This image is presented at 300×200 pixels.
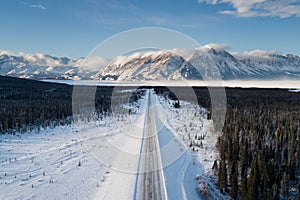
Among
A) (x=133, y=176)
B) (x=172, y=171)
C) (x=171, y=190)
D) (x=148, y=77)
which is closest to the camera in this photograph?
(x=171, y=190)

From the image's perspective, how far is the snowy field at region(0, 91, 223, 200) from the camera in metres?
8.59

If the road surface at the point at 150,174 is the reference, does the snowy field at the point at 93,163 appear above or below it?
below

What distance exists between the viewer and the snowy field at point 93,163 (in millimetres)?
8594

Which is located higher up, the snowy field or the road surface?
the road surface

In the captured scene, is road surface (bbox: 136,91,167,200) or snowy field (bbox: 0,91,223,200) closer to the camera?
road surface (bbox: 136,91,167,200)

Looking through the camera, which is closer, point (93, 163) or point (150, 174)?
point (150, 174)

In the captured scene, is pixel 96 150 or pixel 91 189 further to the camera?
pixel 96 150

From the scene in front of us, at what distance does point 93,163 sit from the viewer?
11.3 meters

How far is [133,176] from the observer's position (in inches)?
375

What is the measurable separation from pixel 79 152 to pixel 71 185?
395 centimetres

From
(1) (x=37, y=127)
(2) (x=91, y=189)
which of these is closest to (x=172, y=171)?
(2) (x=91, y=189)

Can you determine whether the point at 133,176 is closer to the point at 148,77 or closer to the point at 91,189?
the point at 91,189

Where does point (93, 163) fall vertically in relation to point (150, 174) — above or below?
below

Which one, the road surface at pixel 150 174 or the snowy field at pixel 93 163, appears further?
the snowy field at pixel 93 163
